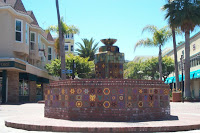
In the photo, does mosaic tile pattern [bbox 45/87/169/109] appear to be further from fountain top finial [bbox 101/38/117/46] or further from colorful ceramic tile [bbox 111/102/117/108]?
fountain top finial [bbox 101/38/117/46]

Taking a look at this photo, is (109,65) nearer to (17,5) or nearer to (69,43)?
(17,5)

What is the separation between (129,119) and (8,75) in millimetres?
21922

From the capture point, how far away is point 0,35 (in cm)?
2873

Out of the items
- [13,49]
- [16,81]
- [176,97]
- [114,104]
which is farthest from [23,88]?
[114,104]

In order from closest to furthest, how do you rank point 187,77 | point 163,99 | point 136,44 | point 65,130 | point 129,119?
point 65,130
point 129,119
point 163,99
point 187,77
point 136,44

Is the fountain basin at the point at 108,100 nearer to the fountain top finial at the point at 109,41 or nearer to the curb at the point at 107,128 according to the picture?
the curb at the point at 107,128

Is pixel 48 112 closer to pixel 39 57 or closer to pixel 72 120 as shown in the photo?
pixel 72 120

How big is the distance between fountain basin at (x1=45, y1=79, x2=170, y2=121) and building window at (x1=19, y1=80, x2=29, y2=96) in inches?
915

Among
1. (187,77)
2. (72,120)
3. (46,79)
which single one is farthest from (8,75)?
(72,120)

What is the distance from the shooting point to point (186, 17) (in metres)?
31.1

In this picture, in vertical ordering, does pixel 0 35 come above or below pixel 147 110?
above

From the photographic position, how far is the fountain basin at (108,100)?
1092cm

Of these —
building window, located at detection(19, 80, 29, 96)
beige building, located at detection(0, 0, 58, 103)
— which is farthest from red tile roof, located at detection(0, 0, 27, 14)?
building window, located at detection(19, 80, 29, 96)

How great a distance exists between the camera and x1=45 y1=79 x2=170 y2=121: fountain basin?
35.8ft
